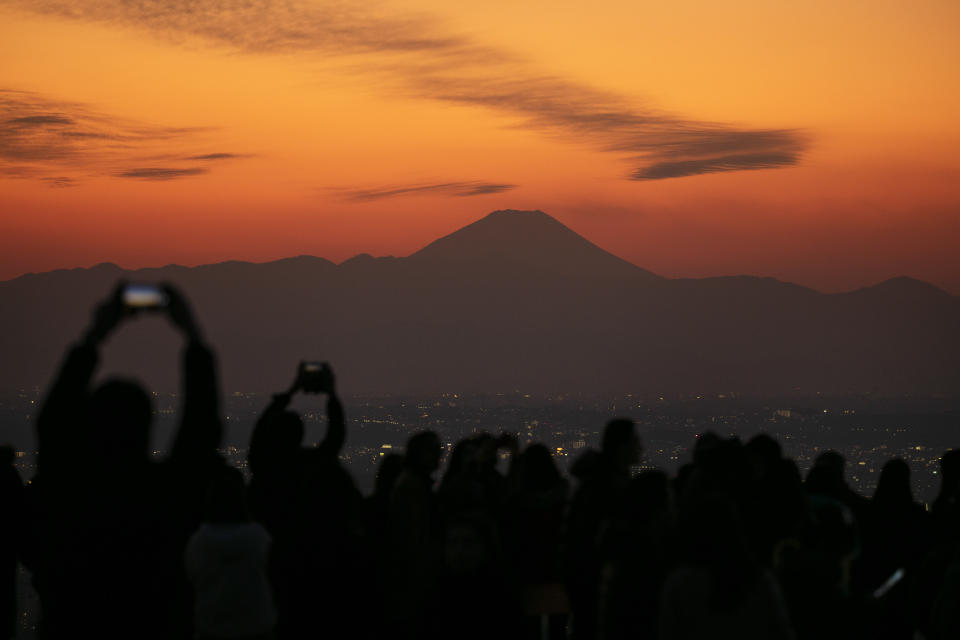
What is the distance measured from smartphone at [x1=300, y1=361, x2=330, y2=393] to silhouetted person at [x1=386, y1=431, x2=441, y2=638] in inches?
37.5

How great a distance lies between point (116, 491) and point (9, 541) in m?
5.04

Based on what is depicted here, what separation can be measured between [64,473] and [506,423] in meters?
110

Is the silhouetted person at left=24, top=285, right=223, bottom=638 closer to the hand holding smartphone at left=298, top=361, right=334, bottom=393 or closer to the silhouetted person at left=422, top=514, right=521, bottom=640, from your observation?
the silhouetted person at left=422, top=514, right=521, bottom=640

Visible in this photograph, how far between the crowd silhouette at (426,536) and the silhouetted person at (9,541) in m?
0.02

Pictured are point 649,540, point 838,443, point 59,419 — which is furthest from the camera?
point 838,443

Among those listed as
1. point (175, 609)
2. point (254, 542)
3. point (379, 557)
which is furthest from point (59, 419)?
point (379, 557)

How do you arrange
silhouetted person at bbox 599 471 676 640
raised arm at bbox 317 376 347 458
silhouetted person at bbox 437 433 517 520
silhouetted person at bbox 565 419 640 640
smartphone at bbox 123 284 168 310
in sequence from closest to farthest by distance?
smartphone at bbox 123 284 168 310, silhouetted person at bbox 599 471 676 640, raised arm at bbox 317 376 347 458, silhouetted person at bbox 565 419 640 640, silhouetted person at bbox 437 433 517 520

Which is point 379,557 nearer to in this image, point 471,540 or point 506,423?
point 471,540

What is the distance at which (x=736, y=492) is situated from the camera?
7.10 m

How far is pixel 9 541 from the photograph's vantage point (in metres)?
8.15

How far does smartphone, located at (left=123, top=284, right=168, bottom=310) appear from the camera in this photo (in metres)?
3.40

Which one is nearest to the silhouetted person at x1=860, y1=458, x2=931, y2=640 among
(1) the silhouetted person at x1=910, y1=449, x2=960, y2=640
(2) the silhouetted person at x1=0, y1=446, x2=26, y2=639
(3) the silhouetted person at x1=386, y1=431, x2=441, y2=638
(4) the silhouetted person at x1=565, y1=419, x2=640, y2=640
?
(1) the silhouetted person at x1=910, y1=449, x2=960, y2=640

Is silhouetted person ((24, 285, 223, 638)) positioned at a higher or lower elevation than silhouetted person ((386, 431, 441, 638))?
higher

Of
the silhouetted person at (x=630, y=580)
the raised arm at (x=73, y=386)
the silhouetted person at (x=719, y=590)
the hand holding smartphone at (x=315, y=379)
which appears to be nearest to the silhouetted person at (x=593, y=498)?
the silhouetted person at (x=630, y=580)
